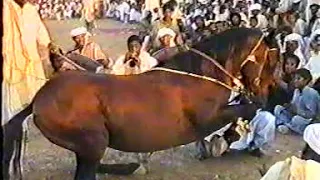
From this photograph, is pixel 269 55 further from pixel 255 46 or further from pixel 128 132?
pixel 128 132

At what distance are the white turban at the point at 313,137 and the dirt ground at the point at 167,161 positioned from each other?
18 mm

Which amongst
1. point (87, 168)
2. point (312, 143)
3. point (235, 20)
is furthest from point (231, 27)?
point (87, 168)

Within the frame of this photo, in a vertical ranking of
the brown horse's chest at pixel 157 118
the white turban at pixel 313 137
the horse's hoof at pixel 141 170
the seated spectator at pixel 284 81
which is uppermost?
the seated spectator at pixel 284 81

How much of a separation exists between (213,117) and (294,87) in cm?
21

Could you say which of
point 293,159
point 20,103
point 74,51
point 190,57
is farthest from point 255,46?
point 20,103

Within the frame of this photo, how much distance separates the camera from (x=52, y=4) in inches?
70.2

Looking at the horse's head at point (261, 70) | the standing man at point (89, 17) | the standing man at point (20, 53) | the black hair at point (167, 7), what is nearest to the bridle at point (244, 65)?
the horse's head at point (261, 70)

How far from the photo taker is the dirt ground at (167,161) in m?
1.78

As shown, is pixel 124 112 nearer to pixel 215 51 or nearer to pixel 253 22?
pixel 215 51

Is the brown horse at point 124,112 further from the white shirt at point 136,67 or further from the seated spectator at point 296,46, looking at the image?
the seated spectator at point 296,46

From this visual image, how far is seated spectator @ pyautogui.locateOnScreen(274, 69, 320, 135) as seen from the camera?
180 cm

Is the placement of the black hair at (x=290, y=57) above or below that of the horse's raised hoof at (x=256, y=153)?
above

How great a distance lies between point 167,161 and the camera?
1.80 meters

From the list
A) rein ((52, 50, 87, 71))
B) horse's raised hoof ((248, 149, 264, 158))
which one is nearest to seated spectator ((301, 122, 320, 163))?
horse's raised hoof ((248, 149, 264, 158))
